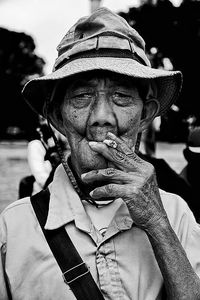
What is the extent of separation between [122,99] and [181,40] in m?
4.39

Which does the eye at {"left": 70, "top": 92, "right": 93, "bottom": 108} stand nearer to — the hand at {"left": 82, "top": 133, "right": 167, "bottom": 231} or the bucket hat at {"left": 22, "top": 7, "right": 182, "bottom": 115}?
the bucket hat at {"left": 22, "top": 7, "right": 182, "bottom": 115}

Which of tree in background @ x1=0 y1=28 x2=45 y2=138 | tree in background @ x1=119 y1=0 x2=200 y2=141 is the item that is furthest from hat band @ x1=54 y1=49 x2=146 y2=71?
tree in background @ x1=0 y1=28 x2=45 y2=138

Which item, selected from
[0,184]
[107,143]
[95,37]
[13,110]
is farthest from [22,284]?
[13,110]

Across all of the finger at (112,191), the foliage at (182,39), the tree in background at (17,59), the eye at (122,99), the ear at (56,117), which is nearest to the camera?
the finger at (112,191)

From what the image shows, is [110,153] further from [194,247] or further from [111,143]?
[194,247]

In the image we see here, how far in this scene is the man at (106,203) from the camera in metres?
1.82

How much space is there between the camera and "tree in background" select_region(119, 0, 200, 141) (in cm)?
579

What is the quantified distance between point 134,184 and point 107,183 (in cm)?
17

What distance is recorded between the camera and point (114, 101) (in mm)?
1990

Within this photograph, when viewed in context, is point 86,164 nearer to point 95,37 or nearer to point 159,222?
→ point 159,222

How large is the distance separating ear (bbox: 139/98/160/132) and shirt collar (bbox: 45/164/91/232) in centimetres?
43

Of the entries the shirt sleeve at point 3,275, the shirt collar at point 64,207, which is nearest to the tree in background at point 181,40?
the shirt collar at point 64,207

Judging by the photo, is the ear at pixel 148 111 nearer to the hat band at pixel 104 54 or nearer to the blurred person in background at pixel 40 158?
the hat band at pixel 104 54

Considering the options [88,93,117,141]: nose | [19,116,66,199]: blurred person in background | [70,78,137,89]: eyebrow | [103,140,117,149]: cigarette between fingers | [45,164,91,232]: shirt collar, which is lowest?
[19,116,66,199]: blurred person in background
